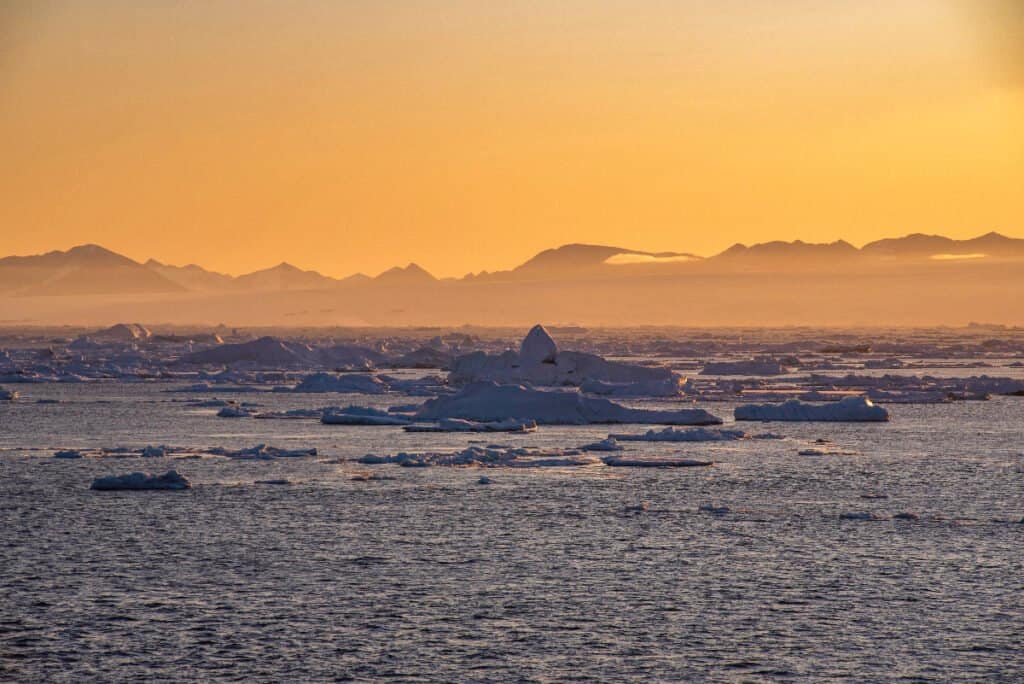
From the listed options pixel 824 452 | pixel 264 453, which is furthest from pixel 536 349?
pixel 264 453

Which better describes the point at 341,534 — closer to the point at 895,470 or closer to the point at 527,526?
the point at 527,526

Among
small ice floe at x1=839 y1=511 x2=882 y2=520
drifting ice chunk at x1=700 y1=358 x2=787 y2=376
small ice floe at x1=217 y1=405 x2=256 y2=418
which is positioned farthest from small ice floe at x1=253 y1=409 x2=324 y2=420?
drifting ice chunk at x1=700 y1=358 x2=787 y2=376

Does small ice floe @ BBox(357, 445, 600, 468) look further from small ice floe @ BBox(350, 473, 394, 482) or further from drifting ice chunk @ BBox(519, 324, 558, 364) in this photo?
drifting ice chunk @ BBox(519, 324, 558, 364)

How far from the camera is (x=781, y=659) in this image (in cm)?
1961

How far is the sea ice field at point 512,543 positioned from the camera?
20000 millimetres

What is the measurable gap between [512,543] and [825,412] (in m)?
26.7

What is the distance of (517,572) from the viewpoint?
2502cm

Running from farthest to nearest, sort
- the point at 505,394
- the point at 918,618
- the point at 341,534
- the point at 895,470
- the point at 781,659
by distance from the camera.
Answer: the point at 505,394, the point at 895,470, the point at 341,534, the point at 918,618, the point at 781,659

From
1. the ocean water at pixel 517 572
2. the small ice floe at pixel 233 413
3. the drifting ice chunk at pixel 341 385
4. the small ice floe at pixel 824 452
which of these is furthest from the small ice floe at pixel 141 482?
the drifting ice chunk at pixel 341 385

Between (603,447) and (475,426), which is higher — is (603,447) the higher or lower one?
the lower one

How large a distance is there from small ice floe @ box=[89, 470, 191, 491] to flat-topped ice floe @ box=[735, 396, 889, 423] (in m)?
24.0

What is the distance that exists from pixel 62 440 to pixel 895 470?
24033 millimetres

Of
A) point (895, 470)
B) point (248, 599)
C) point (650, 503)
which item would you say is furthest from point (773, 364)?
point (248, 599)

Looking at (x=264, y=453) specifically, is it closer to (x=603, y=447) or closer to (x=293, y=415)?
(x=603, y=447)
